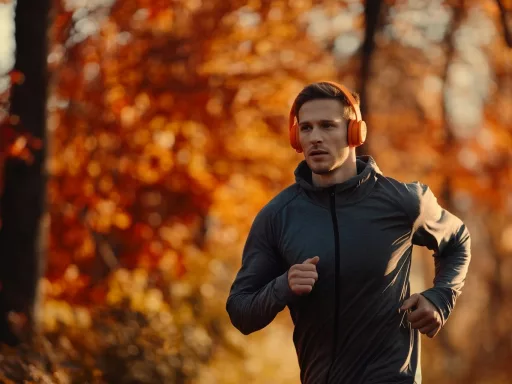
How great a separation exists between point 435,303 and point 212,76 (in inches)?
400

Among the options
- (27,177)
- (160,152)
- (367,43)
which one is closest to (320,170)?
(27,177)

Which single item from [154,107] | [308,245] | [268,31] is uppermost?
[268,31]

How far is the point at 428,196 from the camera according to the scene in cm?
486

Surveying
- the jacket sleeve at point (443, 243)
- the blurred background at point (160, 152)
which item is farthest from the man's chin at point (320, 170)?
the blurred background at point (160, 152)

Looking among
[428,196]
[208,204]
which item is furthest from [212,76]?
[428,196]

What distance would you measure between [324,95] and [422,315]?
3.83ft

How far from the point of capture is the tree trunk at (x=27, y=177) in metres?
11.1

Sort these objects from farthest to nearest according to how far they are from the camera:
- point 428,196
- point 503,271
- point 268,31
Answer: point 503,271 → point 268,31 → point 428,196

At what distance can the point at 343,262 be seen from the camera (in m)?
4.48

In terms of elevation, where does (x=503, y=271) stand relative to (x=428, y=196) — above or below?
below

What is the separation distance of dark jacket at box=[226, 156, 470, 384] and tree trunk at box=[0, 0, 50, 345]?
690cm

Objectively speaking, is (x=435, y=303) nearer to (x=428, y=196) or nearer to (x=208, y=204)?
(x=428, y=196)

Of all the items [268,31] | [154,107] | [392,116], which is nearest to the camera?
[154,107]

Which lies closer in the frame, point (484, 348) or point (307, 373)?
point (307, 373)
